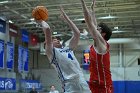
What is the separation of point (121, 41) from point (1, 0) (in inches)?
410

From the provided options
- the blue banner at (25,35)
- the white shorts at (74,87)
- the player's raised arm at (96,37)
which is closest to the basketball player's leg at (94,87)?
the white shorts at (74,87)

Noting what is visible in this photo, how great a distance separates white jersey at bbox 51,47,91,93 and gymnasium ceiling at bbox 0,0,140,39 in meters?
10.8

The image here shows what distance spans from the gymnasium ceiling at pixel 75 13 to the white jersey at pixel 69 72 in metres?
10.8

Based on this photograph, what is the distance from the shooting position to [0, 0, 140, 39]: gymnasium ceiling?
15.5 m

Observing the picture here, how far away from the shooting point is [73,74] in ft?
13.5

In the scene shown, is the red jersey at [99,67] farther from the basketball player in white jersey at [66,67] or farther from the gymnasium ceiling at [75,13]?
the gymnasium ceiling at [75,13]

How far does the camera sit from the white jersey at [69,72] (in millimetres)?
4098

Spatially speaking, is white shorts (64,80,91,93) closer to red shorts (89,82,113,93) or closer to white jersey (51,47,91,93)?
white jersey (51,47,91,93)

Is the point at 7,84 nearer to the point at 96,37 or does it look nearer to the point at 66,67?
the point at 66,67

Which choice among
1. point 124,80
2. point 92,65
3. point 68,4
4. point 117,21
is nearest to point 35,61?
point 124,80

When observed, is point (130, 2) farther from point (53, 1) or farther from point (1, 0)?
point (1, 0)

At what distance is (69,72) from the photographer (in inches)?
164

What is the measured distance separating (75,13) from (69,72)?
13599 mm

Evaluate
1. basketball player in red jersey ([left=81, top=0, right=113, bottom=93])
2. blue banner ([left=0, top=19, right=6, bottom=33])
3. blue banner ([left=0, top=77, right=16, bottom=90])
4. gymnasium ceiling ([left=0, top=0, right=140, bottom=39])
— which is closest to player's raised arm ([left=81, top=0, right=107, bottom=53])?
basketball player in red jersey ([left=81, top=0, right=113, bottom=93])
